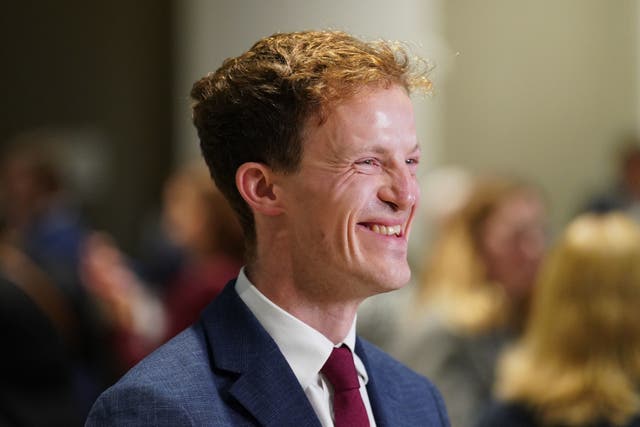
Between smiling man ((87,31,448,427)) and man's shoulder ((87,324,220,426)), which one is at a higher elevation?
smiling man ((87,31,448,427))

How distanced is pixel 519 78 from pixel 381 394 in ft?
23.6

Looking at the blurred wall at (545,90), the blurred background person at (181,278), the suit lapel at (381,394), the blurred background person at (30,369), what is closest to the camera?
the suit lapel at (381,394)

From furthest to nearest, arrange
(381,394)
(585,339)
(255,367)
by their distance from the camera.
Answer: (585,339), (381,394), (255,367)

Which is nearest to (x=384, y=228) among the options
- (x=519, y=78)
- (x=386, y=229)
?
(x=386, y=229)

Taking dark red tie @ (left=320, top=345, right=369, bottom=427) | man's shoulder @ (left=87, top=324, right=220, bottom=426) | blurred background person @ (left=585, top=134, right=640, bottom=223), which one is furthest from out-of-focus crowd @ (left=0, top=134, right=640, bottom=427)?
blurred background person @ (left=585, top=134, right=640, bottom=223)

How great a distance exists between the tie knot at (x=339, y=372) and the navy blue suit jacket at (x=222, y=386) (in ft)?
0.24

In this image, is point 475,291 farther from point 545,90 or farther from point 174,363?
point 545,90

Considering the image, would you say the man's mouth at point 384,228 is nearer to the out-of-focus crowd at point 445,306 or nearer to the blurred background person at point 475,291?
the out-of-focus crowd at point 445,306

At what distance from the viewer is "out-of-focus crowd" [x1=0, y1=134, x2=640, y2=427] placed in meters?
2.97

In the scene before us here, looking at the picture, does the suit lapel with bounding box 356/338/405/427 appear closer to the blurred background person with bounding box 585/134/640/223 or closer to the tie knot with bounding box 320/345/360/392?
the tie knot with bounding box 320/345/360/392

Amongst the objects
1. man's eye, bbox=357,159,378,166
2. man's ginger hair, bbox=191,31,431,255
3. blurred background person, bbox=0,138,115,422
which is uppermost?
man's ginger hair, bbox=191,31,431,255

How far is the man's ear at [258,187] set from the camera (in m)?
1.79

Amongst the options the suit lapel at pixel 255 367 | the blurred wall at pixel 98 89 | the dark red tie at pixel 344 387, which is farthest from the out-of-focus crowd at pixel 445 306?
the blurred wall at pixel 98 89

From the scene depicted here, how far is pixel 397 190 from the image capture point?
5.81ft
